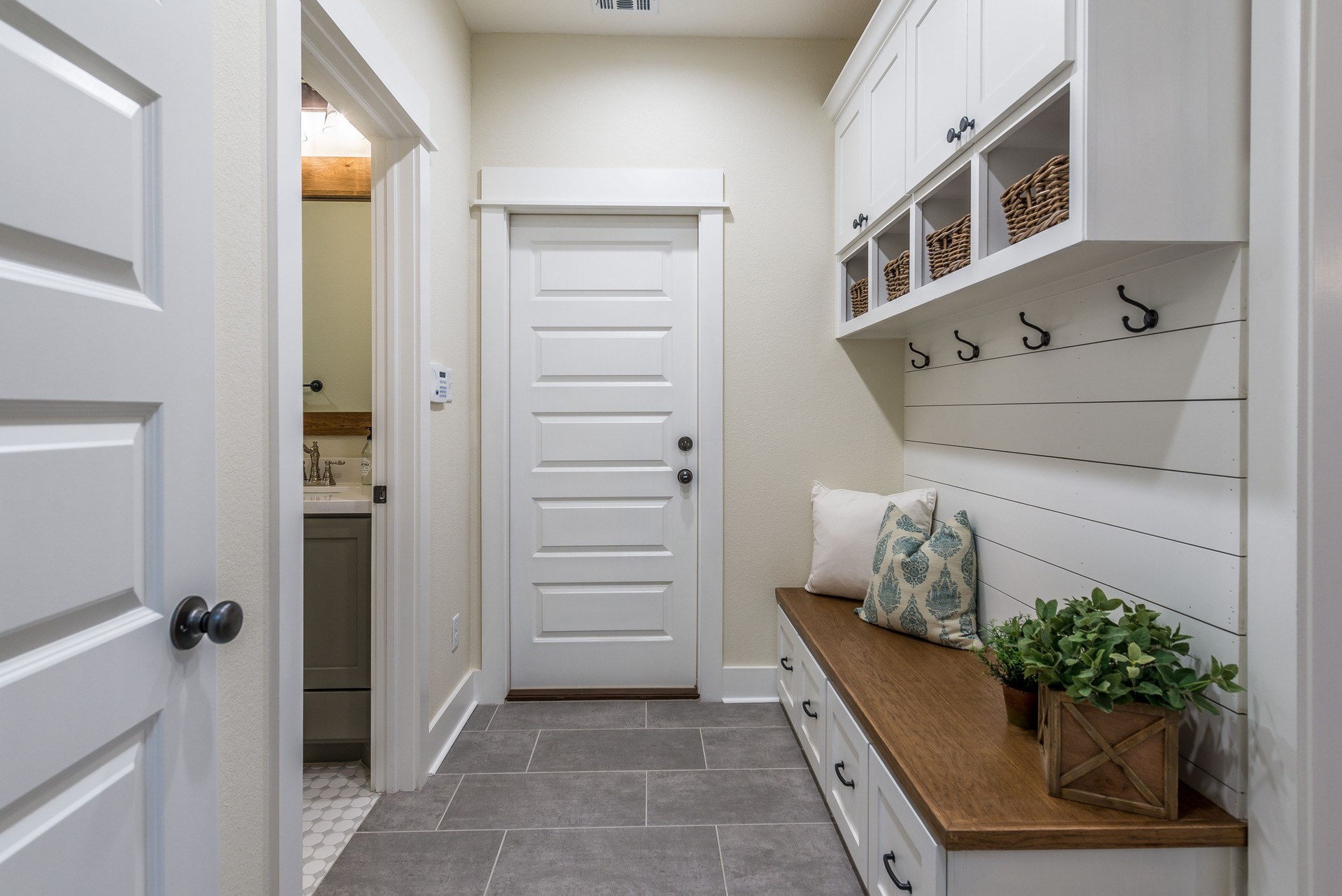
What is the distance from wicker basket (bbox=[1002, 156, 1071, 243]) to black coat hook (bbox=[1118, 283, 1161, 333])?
237 millimetres

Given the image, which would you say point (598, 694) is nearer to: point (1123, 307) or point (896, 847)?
point (896, 847)

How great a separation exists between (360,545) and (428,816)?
0.81 metres

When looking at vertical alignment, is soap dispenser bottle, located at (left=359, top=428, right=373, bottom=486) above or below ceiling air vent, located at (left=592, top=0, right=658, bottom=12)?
below

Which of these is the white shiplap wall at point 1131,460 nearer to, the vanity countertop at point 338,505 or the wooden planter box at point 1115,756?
the wooden planter box at point 1115,756

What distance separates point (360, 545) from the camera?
6.70 feet

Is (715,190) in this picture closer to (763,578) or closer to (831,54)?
(831,54)

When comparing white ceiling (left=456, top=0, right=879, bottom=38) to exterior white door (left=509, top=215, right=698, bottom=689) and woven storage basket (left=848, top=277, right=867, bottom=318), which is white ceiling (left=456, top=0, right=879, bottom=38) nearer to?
exterior white door (left=509, top=215, right=698, bottom=689)

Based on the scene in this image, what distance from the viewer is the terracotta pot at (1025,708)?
1436mm

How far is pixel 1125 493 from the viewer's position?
4.58ft

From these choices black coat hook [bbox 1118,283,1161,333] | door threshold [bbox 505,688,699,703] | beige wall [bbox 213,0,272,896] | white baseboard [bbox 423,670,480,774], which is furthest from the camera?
door threshold [bbox 505,688,699,703]

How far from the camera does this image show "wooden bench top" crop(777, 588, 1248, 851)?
1116mm

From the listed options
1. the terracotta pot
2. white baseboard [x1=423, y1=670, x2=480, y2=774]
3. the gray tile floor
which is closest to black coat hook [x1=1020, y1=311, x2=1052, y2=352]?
the terracotta pot

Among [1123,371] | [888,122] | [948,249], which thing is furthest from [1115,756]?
[888,122]

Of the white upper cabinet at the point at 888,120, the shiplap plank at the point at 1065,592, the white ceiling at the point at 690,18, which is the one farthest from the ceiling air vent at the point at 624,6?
the shiplap plank at the point at 1065,592
